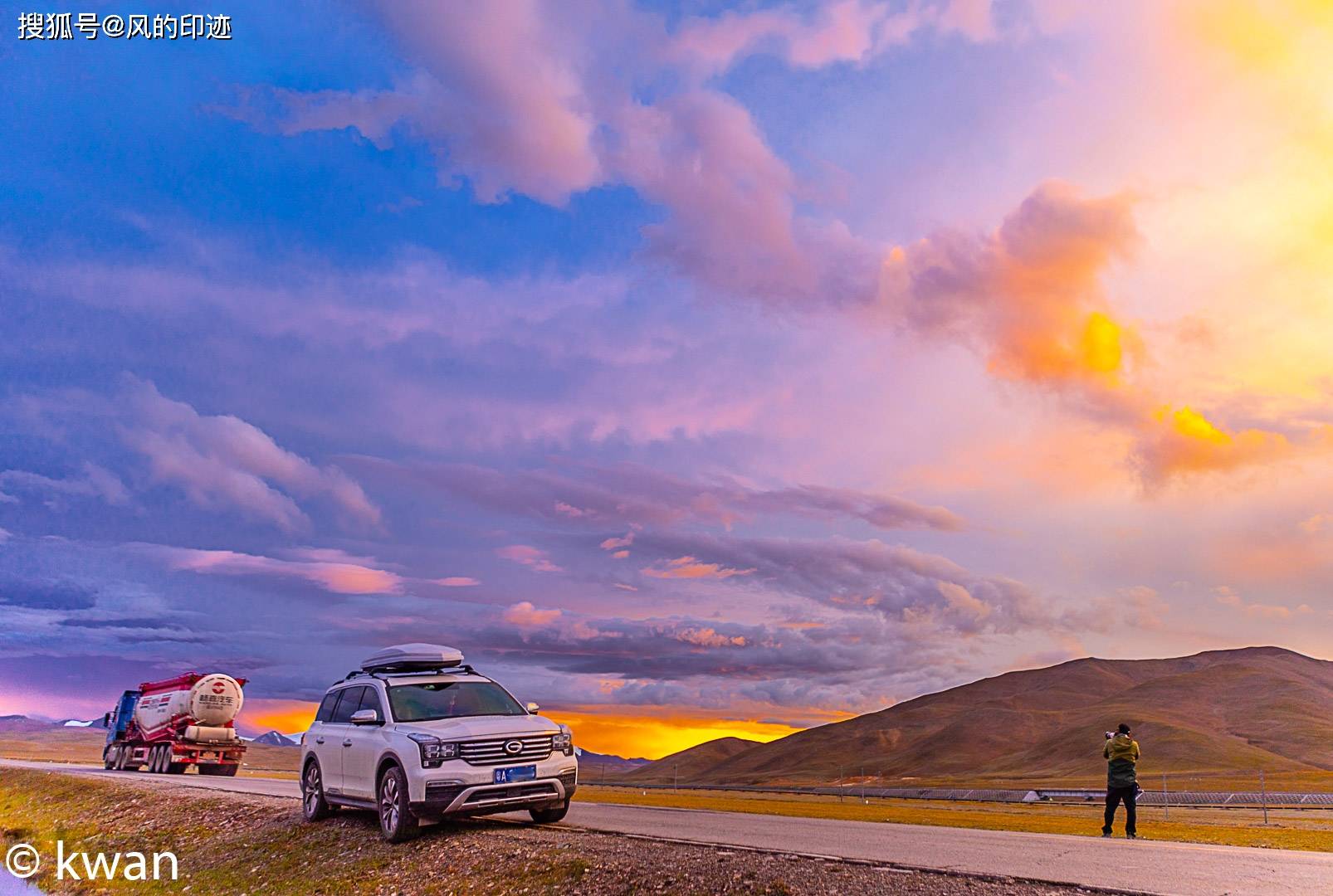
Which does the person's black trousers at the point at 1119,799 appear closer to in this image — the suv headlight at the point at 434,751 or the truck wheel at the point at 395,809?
the suv headlight at the point at 434,751

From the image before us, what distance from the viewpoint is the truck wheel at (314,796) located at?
20906 millimetres

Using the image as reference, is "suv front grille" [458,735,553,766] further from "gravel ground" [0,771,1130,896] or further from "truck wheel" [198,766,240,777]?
"truck wheel" [198,766,240,777]

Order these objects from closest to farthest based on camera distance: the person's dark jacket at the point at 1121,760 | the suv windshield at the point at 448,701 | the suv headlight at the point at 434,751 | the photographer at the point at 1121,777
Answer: the suv headlight at the point at 434,751 → the suv windshield at the point at 448,701 → the photographer at the point at 1121,777 → the person's dark jacket at the point at 1121,760

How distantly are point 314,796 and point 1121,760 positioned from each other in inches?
652

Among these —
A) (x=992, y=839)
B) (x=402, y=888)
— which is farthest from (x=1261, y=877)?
(x=402, y=888)

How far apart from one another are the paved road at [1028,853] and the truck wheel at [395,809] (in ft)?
11.9

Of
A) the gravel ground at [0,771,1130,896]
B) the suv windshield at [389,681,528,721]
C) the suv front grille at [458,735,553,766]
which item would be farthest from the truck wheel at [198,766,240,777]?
the suv front grille at [458,735,553,766]

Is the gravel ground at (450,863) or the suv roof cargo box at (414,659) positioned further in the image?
the suv roof cargo box at (414,659)

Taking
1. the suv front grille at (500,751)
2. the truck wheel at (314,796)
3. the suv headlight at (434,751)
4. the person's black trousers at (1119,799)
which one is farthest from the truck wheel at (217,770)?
the person's black trousers at (1119,799)

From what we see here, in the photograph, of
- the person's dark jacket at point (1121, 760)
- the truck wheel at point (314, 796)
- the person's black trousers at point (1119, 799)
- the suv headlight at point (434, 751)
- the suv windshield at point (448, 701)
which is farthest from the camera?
the person's dark jacket at point (1121, 760)

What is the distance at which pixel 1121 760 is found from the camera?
22.9 metres

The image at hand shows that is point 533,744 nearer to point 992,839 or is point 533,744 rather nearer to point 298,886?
point 298,886

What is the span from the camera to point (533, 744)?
17.8m

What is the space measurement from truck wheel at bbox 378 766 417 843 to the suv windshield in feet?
3.27
